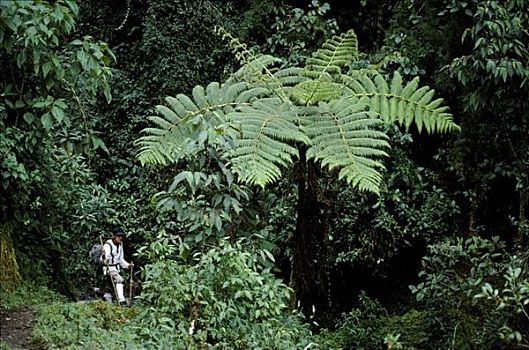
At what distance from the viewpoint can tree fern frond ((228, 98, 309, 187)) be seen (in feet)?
14.7

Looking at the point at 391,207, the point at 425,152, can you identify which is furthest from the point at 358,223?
the point at 425,152

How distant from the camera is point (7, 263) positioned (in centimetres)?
493

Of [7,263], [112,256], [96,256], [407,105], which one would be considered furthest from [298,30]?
[7,263]

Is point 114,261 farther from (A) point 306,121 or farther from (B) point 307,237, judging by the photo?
(A) point 306,121

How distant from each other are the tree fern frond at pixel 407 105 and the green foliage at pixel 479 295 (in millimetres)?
982

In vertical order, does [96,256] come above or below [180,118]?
below

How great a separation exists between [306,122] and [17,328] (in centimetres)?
246

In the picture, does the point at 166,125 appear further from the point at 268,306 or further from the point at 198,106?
the point at 268,306

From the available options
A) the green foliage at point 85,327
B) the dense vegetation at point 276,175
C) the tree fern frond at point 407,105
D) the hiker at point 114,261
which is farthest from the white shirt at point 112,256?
the tree fern frond at point 407,105

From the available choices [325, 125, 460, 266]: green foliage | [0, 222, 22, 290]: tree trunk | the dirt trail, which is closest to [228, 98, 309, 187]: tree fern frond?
the dirt trail

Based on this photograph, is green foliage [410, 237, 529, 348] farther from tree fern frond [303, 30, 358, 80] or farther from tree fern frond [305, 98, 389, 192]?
tree fern frond [303, 30, 358, 80]

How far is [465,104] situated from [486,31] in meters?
0.76

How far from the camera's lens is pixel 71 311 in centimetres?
405

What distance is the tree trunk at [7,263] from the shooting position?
4812 millimetres
